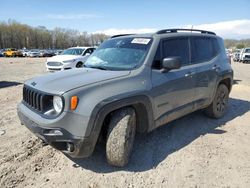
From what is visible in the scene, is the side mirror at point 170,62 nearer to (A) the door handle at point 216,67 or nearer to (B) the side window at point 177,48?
(B) the side window at point 177,48

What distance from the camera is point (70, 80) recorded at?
3.27 m

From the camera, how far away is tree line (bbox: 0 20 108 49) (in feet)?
296

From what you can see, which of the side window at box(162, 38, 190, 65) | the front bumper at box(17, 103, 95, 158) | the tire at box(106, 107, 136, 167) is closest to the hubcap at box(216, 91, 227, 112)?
the side window at box(162, 38, 190, 65)

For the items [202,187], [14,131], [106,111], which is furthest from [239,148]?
[14,131]

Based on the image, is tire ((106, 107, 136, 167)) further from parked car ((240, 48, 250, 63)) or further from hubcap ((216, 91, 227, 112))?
parked car ((240, 48, 250, 63))

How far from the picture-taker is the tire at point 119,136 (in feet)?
10.5

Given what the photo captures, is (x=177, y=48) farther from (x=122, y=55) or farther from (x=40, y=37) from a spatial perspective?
(x=40, y=37)

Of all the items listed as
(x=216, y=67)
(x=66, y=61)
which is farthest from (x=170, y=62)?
(x=66, y=61)

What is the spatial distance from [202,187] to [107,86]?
5.76 ft

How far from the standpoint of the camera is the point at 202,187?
9.86 feet

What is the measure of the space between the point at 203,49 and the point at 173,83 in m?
1.48

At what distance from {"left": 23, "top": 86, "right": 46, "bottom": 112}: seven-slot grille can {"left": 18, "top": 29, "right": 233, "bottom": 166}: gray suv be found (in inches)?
0.5

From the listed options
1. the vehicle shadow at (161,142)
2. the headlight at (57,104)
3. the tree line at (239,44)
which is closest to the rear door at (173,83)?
the vehicle shadow at (161,142)

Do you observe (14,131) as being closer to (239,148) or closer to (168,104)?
(168,104)
